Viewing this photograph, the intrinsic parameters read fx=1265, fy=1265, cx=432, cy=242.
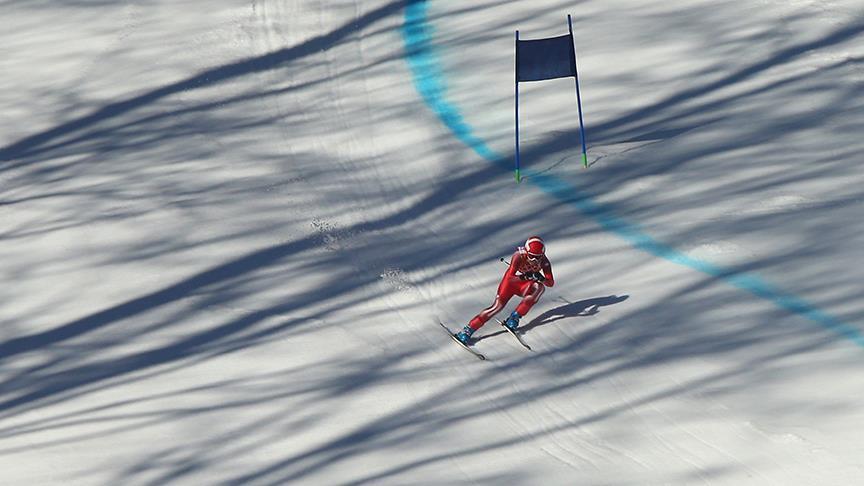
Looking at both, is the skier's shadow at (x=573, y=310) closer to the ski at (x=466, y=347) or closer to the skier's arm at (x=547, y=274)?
the ski at (x=466, y=347)

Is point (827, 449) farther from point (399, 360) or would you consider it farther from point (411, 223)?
point (411, 223)

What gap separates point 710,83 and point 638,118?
1069 mm

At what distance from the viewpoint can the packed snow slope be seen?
8.10 metres

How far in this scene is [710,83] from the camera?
43.2 feet

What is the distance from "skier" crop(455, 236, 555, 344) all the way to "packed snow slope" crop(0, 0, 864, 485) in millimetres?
271

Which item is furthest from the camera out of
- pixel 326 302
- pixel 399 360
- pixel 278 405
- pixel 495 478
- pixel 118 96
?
pixel 118 96

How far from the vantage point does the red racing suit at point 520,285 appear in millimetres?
9195

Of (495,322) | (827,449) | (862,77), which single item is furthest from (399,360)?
(862,77)

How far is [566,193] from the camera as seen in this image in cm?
1139

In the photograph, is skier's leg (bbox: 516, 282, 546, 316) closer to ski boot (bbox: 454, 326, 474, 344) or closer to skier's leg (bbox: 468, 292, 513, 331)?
skier's leg (bbox: 468, 292, 513, 331)

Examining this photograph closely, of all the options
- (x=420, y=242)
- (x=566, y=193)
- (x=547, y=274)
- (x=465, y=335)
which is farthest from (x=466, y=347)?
(x=566, y=193)

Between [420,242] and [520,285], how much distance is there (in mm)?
1704

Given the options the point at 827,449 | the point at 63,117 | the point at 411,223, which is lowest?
the point at 827,449

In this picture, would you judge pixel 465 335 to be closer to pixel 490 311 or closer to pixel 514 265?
pixel 490 311
